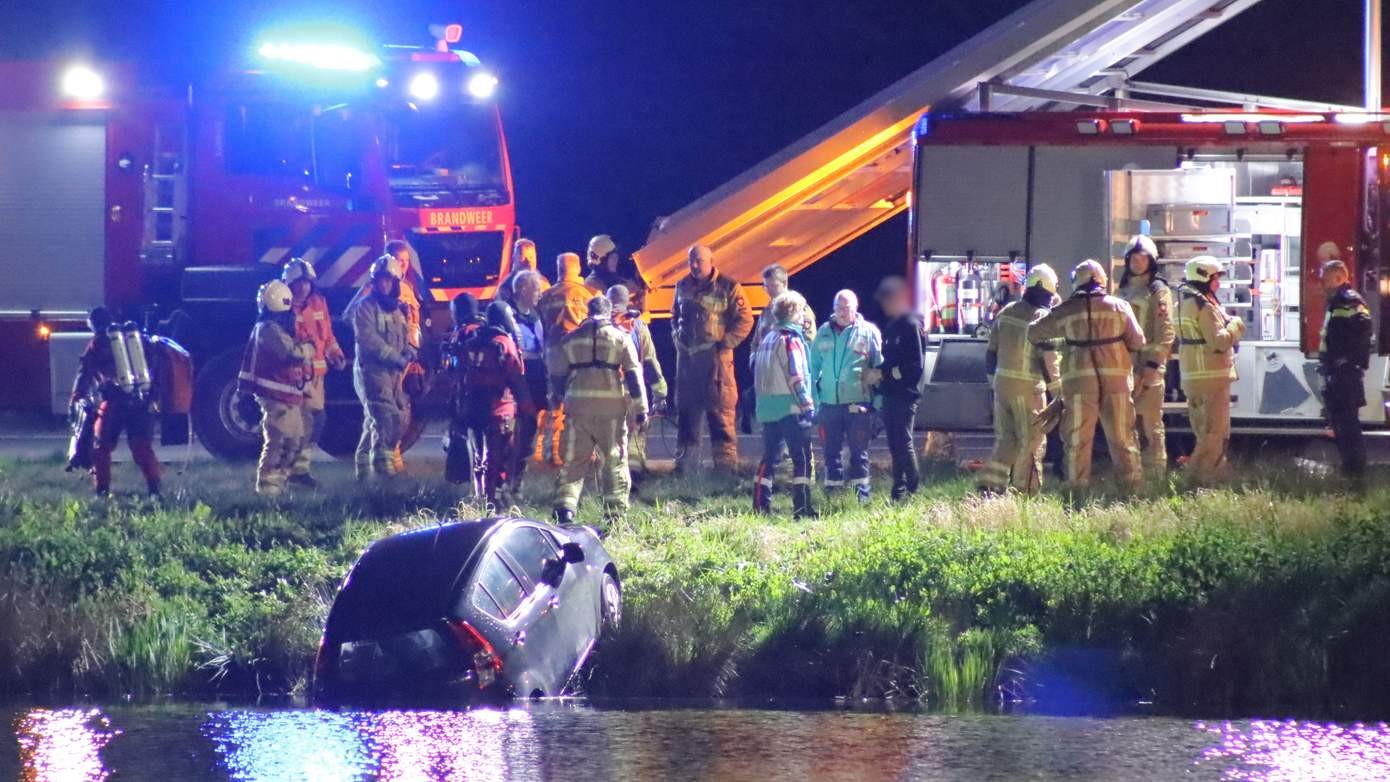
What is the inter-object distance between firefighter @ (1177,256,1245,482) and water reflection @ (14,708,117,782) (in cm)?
756

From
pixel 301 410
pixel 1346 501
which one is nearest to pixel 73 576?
pixel 301 410

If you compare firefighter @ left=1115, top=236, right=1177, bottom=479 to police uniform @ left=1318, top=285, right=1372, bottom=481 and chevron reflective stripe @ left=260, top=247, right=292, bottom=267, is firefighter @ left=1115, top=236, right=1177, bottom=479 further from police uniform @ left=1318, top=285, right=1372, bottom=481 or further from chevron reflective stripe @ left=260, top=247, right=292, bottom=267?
chevron reflective stripe @ left=260, top=247, right=292, bottom=267

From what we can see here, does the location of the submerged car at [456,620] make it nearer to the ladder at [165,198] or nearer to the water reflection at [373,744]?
the water reflection at [373,744]

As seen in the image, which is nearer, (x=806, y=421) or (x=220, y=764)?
(x=220, y=764)

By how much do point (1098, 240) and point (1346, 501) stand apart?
3528 millimetres

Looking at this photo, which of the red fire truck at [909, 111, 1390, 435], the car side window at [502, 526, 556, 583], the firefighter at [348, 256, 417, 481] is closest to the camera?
the car side window at [502, 526, 556, 583]

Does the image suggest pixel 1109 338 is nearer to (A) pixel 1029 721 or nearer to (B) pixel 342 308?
(A) pixel 1029 721

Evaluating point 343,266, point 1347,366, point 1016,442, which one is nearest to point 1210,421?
point 1347,366

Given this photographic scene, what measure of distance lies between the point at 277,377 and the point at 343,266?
8.76 ft

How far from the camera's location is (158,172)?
54.8 ft

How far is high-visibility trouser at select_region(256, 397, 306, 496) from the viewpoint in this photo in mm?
13406

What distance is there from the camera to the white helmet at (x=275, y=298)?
522 inches

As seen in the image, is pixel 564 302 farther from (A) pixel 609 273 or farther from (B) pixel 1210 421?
(B) pixel 1210 421

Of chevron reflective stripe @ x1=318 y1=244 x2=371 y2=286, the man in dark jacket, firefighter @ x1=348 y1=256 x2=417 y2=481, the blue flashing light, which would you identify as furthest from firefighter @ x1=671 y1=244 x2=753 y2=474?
the blue flashing light
